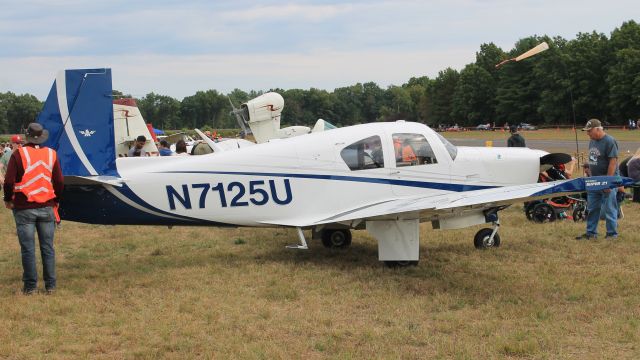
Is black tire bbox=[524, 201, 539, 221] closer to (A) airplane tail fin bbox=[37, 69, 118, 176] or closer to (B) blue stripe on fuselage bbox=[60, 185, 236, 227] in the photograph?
(B) blue stripe on fuselage bbox=[60, 185, 236, 227]

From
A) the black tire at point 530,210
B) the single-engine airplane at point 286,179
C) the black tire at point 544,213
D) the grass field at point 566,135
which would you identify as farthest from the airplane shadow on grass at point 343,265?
the grass field at point 566,135

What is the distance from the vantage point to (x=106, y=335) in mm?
5602

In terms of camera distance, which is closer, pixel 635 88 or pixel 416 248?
pixel 416 248

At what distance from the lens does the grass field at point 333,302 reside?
5184 millimetres

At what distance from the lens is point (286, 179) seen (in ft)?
27.2

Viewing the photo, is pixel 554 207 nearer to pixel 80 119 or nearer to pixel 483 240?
pixel 483 240

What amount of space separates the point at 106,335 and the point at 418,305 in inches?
117

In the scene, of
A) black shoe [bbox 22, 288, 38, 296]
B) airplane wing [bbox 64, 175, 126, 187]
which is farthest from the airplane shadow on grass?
airplane wing [bbox 64, 175, 126, 187]

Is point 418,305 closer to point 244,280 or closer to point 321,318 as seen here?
point 321,318

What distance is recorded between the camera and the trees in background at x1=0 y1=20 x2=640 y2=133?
6919cm

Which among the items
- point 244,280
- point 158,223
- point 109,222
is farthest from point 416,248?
point 109,222

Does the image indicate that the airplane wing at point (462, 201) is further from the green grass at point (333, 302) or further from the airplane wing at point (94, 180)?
the airplane wing at point (94, 180)

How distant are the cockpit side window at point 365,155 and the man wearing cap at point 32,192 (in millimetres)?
3531

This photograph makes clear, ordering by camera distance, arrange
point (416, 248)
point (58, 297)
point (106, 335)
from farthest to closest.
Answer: point (416, 248)
point (58, 297)
point (106, 335)
